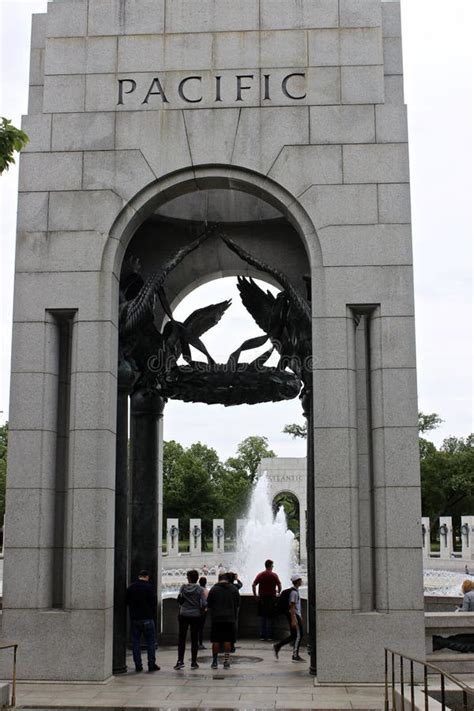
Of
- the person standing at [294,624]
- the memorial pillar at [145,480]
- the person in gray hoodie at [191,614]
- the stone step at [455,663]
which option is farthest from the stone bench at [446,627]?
the memorial pillar at [145,480]

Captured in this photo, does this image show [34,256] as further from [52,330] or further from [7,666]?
[7,666]

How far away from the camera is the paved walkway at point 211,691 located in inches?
446

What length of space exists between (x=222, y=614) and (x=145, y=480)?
425cm

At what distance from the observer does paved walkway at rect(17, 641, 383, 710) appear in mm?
11336

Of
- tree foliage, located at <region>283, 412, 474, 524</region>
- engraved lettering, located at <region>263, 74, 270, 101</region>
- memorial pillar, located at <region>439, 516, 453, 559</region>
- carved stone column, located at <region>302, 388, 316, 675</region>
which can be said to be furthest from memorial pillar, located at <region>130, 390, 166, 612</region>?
tree foliage, located at <region>283, 412, 474, 524</region>

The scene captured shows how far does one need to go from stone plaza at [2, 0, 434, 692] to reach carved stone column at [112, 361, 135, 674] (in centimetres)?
4

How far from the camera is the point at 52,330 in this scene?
1409 centimetres

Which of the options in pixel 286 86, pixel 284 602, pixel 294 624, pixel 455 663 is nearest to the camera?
pixel 455 663

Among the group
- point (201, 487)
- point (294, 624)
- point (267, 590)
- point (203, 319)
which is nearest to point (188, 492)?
point (201, 487)

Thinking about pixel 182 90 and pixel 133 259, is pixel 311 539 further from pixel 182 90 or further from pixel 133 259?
pixel 182 90

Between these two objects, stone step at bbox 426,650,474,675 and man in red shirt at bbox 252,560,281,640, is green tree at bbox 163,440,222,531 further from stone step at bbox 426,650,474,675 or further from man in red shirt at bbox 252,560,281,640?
stone step at bbox 426,650,474,675

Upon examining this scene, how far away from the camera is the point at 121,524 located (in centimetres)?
1427

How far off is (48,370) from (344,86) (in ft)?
21.2

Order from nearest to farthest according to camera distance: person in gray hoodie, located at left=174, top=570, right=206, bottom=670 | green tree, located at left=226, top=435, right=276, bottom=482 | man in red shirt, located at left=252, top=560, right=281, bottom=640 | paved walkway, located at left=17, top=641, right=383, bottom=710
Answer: paved walkway, located at left=17, top=641, right=383, bottom=710 < person in gray hoodie, located at left=174, top=570, right=206, bottom=670 < man in red shirt, located at left=252, top=560, right=281, bottom=640 < green tree, located at left=226, top=435, right=276, bottom=482
